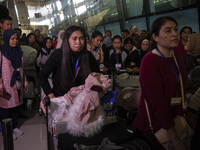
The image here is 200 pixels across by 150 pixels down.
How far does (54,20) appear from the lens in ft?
71.0

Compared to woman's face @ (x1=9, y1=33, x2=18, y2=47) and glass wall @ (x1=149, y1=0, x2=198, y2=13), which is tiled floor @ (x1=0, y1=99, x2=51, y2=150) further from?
glass wall @ (x1=149, y1=0, x2=198, y2=13)

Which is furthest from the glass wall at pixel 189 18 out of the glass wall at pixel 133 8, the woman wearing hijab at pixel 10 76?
the woman wearing hijab at pixel 10 76

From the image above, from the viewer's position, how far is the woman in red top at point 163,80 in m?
1.49

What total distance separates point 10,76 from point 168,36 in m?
2.86

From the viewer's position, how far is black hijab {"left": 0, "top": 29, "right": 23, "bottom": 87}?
344 cm

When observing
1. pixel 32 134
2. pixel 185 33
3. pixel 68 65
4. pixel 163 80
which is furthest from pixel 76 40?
pixel 185 33

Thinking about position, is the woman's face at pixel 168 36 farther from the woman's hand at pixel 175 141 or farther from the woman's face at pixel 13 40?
the woman's face at pixel 13 40

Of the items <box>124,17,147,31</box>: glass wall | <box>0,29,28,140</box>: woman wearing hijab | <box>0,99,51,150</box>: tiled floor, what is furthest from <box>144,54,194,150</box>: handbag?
<box>124,17,147,31</box>: glass wall

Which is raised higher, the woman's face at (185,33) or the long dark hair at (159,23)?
the woman's face at (185,33)

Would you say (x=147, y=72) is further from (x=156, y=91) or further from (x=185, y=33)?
(x=185, y=33)

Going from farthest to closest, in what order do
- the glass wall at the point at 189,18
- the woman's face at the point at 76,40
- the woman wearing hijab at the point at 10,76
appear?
the glass wall at the point at 189,18 < the woman wearing hijab at the point at 10,76 < the woman's face at the point at 76,40

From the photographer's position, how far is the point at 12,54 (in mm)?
3510

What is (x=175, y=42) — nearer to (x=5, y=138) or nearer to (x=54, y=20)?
(x=5, y=138)

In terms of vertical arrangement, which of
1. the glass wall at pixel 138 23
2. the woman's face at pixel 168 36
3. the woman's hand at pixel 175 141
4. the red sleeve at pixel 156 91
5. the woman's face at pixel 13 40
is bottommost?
the woman's hand at pixel 175 141
